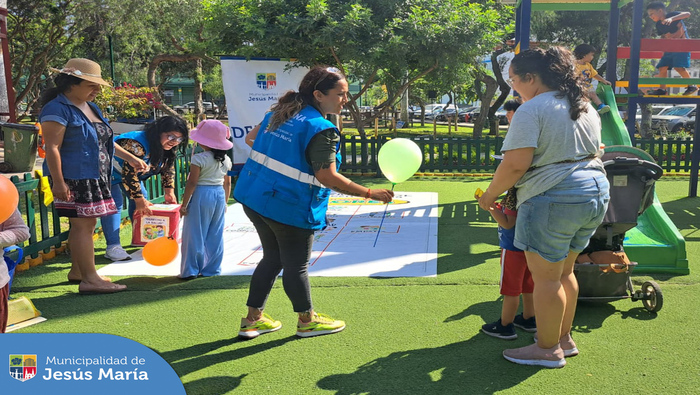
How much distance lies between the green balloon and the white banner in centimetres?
696

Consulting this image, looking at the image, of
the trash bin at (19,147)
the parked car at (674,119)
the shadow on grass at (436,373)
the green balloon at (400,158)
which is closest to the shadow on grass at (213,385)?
the shadow on grass at (436,373)

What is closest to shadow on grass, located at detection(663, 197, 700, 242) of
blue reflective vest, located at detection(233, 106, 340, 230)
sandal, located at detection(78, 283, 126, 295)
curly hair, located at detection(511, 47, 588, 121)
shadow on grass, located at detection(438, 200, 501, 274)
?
shadow on grass, located at detection(438, 200, 501, 274)

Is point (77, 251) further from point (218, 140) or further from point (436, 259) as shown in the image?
point (436, 259)

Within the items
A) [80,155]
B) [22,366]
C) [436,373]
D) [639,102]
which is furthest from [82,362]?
[639,102]

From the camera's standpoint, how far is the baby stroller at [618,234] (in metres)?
4.08

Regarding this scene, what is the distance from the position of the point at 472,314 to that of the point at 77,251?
315 centimetres

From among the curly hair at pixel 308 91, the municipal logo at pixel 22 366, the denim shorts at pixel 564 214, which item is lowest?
the municipal logo at pixel 22 366

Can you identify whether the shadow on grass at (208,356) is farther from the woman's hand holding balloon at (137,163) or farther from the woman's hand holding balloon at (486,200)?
the woman's hand holding balloon at (137,163)

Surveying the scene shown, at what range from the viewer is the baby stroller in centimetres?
408

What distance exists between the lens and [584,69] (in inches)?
285

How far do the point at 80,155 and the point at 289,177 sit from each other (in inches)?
82.3

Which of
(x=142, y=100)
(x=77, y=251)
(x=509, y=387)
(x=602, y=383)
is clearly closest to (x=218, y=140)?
(x=77, y=251)

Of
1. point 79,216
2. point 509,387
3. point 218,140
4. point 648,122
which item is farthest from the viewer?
point 648,122

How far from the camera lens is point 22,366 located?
5.34 feet
